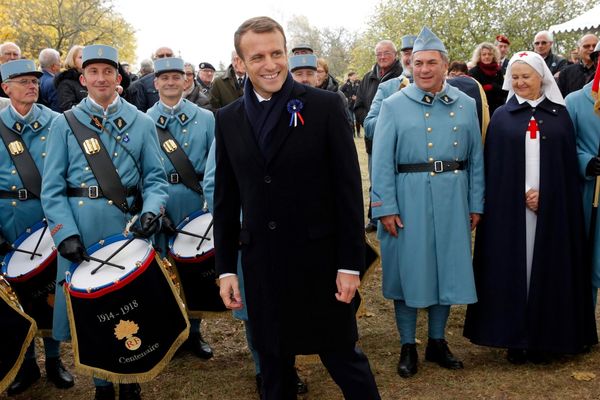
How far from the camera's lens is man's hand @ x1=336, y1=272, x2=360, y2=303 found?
8.86ft

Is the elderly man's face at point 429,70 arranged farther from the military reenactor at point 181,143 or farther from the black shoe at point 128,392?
the black shoe at point 128,392

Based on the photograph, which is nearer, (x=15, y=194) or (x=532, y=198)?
(x=532, y=198)

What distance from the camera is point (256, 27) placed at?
2.60 m

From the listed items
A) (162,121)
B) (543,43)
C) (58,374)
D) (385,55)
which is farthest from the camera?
(543,43)

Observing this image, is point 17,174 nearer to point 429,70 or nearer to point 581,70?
point 429,70

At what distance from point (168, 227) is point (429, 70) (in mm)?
2107

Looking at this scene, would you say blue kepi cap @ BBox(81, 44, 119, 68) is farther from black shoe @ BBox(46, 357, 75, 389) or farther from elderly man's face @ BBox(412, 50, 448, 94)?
black shoe @ BBox(46, 357, 75, 389)

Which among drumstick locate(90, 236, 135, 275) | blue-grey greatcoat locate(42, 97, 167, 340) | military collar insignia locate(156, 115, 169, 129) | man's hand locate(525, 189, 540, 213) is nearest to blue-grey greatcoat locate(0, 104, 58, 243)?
blue-grey greatcoat locate(42, 97, 167, 340)

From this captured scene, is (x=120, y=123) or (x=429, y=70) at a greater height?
(x=429, y=70)

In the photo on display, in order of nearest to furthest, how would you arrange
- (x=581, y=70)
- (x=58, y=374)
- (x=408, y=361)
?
(x=408, y=361) → (x=58, y=374) → (x=581, y=70)

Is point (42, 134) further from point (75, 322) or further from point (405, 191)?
point (405, 191)

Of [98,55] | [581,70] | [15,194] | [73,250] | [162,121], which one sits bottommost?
[73,250]

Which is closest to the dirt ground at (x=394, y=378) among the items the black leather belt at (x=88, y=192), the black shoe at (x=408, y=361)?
the black shoe at (x=408, y=361)

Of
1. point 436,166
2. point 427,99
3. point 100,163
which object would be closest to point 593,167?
point 436,166
